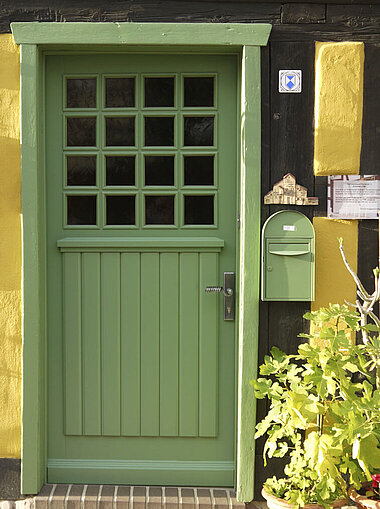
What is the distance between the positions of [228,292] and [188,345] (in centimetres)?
40

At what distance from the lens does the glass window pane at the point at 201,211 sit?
3.79 m

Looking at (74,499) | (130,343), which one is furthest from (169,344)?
(74,499)

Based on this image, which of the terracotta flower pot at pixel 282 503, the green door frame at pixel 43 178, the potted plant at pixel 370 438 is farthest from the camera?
the green door frame at pixel 43 178

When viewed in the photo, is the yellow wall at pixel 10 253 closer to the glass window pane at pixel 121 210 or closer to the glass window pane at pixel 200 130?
the glass window pane at pixel 121 210

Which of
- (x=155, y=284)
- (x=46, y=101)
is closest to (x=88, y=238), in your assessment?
(x=155, y=284)

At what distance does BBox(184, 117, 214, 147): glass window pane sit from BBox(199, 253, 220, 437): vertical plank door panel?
26.3 inches

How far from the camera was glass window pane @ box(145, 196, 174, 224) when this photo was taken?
3.79 m

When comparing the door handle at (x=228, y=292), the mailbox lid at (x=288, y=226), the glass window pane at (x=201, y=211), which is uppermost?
the glass window pane at (x=201, y=211)

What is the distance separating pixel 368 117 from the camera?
359 centimetres

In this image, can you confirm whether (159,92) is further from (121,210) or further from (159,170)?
(121,210)

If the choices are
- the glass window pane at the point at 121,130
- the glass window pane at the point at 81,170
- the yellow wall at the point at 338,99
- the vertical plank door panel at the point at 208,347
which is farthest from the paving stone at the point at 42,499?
the yellow wall at the point at 338,99

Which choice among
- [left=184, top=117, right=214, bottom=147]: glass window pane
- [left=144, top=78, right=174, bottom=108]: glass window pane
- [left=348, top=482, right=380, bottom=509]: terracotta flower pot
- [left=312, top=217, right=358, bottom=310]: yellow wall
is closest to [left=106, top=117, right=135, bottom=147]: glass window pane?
[left=144, top=78, right=174, bottom=108]: glass window pane

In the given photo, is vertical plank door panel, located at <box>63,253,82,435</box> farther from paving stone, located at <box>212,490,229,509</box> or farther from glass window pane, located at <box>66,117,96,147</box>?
paving stone, located at <box>212,490,229,509</box>

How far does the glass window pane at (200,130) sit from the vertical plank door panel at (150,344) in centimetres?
72
